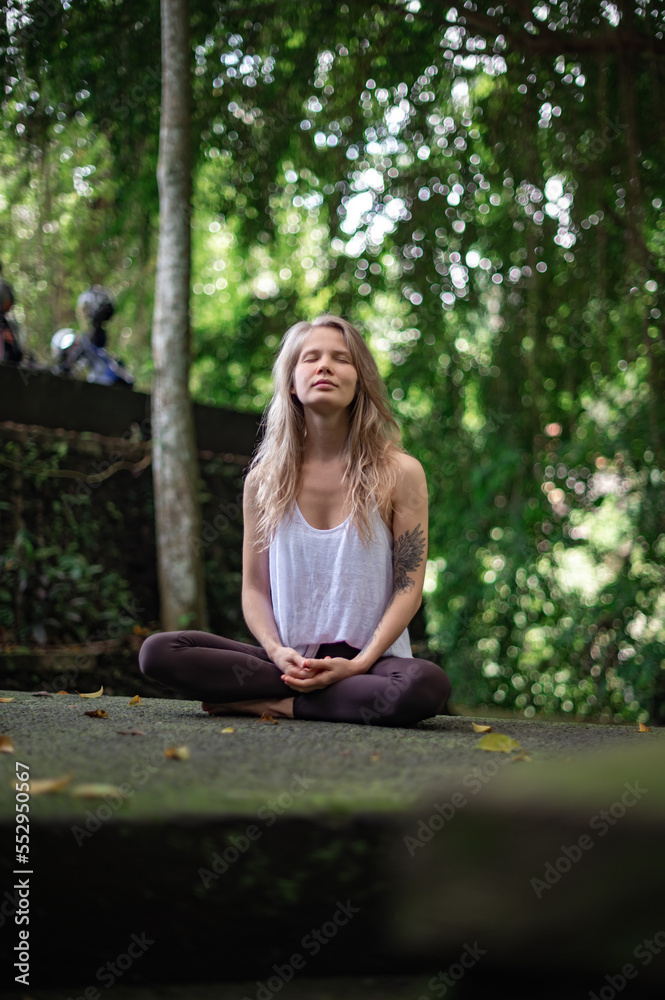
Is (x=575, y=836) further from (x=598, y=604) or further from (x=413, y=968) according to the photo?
(x=598, y=604)

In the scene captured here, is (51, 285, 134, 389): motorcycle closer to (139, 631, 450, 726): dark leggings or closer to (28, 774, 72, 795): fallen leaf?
(139, 631, 450, 726): dark leggings

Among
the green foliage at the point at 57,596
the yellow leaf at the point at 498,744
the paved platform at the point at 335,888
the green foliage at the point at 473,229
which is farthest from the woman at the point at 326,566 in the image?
the green foliage at the point at 473,229

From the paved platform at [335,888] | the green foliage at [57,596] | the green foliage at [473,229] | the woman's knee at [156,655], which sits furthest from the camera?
the green foliage at [473,229]

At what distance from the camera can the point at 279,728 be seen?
216 cm

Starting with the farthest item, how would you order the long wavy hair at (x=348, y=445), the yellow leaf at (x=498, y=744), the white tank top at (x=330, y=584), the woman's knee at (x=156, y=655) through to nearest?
1. the long wavy hair at (x=348, y=445)
2. the white tank top at (x=330, y=584)
3. the woman's knee at (x=156, y=655)
4. the yellow leaf at (x=498, y=744)

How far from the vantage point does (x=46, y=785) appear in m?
1.33

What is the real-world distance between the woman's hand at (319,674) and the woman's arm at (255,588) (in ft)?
0.48

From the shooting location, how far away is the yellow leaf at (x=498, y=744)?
1.82m

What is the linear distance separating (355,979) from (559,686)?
215 inches

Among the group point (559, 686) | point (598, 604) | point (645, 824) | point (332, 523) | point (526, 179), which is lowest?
point (559, 686)

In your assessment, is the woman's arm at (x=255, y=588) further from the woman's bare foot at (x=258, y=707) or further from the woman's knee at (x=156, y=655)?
the woman's knee at (x=156, y=655)

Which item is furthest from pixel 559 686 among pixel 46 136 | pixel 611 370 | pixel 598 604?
pixel 46 136

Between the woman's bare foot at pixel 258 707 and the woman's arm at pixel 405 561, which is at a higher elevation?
the woman's arm at pixel 405 561

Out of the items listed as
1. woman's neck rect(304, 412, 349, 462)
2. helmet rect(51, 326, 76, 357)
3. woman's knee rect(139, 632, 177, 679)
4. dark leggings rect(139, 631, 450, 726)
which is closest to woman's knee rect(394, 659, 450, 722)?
dark leggings rect(139, 631, 450, 726)
